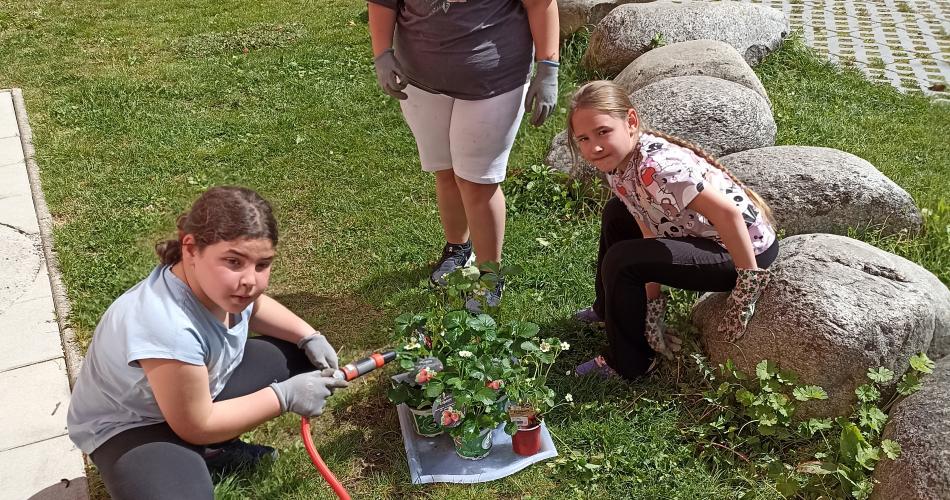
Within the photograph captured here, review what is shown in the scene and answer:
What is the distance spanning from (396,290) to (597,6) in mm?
3531

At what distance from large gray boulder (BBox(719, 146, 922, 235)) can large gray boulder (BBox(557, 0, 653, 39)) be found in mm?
3073

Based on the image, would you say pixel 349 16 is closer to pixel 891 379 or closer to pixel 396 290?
pixel 396 290

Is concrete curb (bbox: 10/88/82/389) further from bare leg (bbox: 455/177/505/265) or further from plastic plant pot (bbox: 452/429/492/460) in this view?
bare leg (bbox: 455/177/505/265)

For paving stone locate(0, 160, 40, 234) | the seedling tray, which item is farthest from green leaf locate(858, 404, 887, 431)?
paving stone locate(0, 160, 40, 234)

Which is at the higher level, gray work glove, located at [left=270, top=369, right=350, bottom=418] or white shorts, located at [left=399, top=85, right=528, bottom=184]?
white shorts, located at [left=399, top=85, right=528, bottom=184]

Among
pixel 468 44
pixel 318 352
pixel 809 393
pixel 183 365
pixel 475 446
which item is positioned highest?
pixel 468 44

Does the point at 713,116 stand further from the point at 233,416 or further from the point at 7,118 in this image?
the point at 7,118

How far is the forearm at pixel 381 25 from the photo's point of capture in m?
3.07

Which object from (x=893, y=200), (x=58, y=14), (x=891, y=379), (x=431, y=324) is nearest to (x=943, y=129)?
(x=893, y=200)

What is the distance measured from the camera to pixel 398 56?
317cm

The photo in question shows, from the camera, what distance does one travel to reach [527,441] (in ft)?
8.93

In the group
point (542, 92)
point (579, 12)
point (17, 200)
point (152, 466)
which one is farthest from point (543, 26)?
point (579, 12)

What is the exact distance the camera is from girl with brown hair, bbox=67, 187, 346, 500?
203cm

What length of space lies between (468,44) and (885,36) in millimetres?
5499
